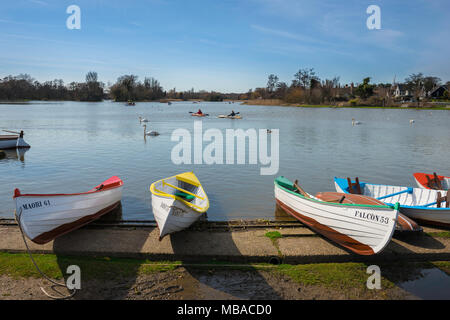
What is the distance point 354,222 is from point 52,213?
7.57 meters

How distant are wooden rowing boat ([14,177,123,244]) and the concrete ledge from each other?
337 mm

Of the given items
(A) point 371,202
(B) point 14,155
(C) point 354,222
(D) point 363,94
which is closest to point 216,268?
(C) point 354,222

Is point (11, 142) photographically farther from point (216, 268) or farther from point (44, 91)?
point (44, 91)

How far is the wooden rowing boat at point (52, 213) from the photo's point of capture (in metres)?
7.47

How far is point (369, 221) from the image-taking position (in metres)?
7.46

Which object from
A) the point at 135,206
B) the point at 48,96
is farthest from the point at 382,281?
the point at 48,96

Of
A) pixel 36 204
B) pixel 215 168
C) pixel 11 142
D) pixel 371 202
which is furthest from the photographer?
pixel 11 142

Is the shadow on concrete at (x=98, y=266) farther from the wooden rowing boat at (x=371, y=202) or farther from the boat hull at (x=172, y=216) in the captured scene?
the wooden rowing boat at (x=371, y=202)

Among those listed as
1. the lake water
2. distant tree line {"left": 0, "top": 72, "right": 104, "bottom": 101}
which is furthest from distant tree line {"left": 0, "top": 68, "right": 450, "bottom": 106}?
the lake water

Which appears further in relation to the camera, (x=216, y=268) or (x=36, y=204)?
(x=36, y=204)

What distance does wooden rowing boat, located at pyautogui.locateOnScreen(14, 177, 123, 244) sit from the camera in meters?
7.47

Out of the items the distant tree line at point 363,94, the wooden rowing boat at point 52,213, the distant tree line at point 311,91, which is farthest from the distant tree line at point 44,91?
the wooden rowing boat at point 52,213

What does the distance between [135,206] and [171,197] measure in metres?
5.54

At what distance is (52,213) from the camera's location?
26.6ft
